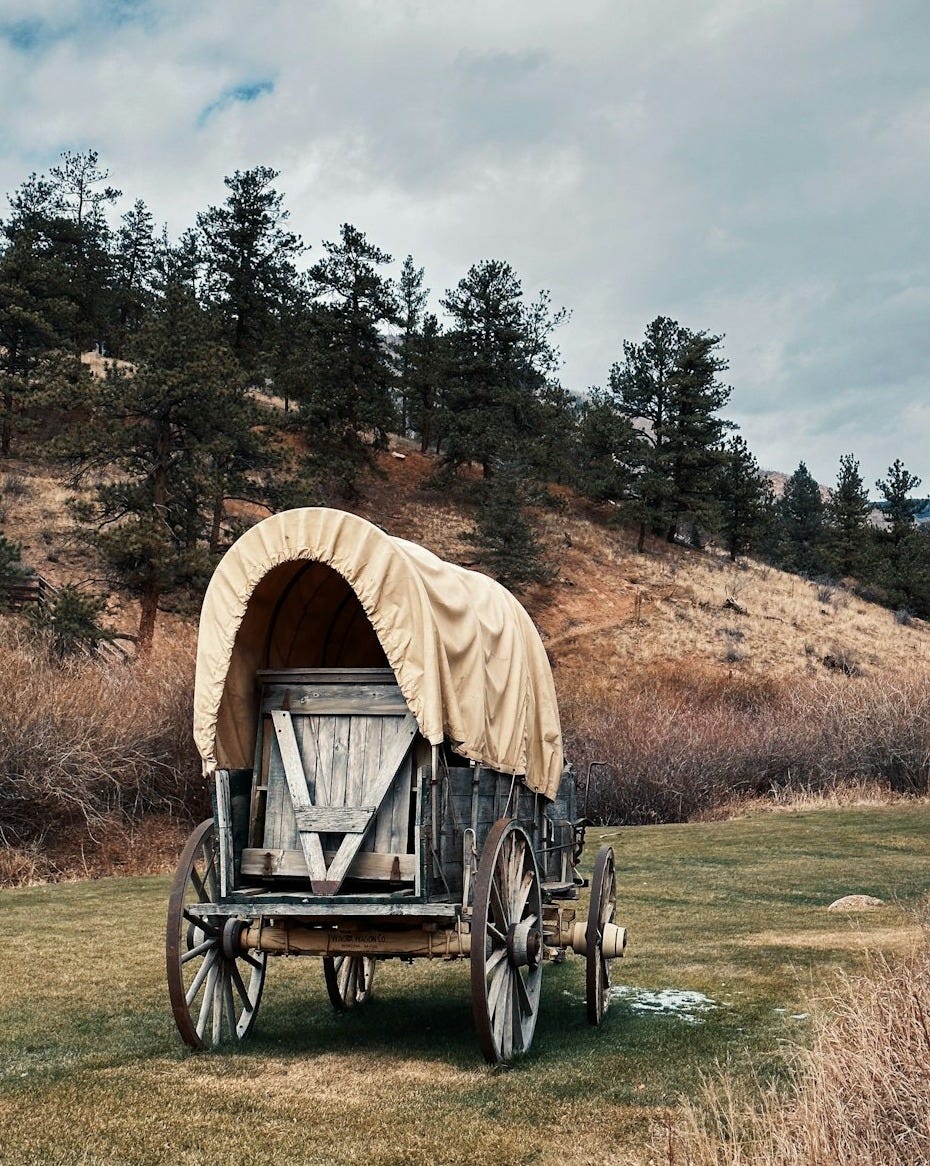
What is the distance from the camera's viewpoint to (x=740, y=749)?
29328 millimetres

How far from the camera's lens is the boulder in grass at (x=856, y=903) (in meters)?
13.3

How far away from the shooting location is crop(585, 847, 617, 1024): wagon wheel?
26.3ft

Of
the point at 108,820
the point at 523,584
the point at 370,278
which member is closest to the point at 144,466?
the point at 108,820

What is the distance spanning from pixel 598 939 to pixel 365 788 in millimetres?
2155

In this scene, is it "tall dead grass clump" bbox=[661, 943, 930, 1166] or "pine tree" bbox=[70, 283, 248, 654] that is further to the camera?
"pine tree" bbox=[70, 283, 248, 654]

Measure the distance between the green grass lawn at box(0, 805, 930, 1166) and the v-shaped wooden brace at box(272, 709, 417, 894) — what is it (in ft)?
4.10

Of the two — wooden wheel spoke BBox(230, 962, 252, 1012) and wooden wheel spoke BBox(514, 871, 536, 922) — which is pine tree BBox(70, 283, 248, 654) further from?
wooden wheel spoke BBox(514, 871, 536, 922)

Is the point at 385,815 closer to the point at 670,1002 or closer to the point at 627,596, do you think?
the point at 670,1002

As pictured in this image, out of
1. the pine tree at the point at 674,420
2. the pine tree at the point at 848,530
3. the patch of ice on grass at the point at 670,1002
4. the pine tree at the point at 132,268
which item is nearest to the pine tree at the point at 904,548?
the pine tree at the point at 848,530

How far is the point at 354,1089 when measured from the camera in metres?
6.80

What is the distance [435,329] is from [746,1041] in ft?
187

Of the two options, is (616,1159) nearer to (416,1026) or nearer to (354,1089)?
(354,1089)

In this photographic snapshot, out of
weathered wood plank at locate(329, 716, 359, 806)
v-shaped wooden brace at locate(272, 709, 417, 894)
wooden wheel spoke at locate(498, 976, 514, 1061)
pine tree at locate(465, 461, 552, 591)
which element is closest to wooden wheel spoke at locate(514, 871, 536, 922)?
wooden wheel spoke at locate(498, 976, 514, 1061)

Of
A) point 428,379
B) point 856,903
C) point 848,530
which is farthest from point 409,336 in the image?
point 856,903
